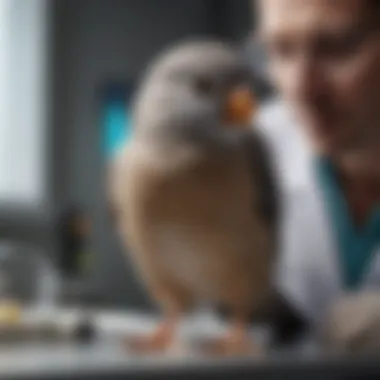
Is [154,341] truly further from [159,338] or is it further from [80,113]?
[80,113]

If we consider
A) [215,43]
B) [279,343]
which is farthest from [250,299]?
[215,43]

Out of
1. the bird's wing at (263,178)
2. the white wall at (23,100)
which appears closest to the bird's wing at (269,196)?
the bird's wing at (263,178)

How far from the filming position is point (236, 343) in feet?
1.53

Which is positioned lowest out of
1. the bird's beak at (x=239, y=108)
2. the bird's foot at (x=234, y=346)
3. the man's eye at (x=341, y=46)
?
the bird's foot at (x=234, y=346)

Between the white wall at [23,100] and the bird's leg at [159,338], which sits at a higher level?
the white wall at [23,100]

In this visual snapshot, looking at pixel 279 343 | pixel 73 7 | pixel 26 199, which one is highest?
pixel 73 7

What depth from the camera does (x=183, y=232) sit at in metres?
0.47

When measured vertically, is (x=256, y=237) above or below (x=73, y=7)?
below

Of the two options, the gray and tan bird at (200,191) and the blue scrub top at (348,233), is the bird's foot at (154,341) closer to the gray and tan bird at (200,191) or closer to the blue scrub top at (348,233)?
the gray and tan bird at (200,191)

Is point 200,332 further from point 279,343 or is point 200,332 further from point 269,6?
point 269,6

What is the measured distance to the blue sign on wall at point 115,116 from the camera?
0.51m

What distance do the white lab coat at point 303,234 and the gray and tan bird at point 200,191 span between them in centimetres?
3

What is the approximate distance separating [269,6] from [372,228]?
0.44ft

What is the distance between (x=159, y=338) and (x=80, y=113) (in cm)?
14
